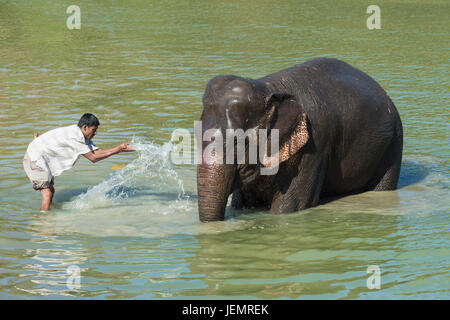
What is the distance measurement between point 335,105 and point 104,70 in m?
11.0

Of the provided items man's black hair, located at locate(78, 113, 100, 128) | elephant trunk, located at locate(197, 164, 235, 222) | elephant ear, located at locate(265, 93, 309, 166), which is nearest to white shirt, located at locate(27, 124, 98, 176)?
man's black hair, located at locate(78, 113, 100, 128)

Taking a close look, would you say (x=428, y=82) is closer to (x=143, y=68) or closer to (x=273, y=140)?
(x=143, y=68)

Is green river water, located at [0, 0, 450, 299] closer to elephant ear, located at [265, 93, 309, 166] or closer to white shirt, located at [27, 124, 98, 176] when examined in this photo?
white shirt, located at [27, 124, 98, 176]

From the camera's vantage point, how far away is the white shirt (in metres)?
9.33

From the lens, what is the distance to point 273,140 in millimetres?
8391

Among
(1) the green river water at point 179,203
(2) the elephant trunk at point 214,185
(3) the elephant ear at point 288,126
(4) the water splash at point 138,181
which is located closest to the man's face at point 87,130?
(4) the water splash at point 138,181

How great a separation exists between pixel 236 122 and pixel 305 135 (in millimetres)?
814

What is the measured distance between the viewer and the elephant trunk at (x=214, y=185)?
7898 mm

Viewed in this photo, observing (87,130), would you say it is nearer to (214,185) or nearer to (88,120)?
(88,120)

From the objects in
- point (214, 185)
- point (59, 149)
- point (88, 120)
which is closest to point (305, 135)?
point (214, 185)

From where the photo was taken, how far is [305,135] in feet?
27.7

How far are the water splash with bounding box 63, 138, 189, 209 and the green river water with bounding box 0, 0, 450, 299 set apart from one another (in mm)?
27

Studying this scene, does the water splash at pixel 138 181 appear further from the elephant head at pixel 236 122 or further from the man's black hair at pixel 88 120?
the elephant head at pixel 236 122
